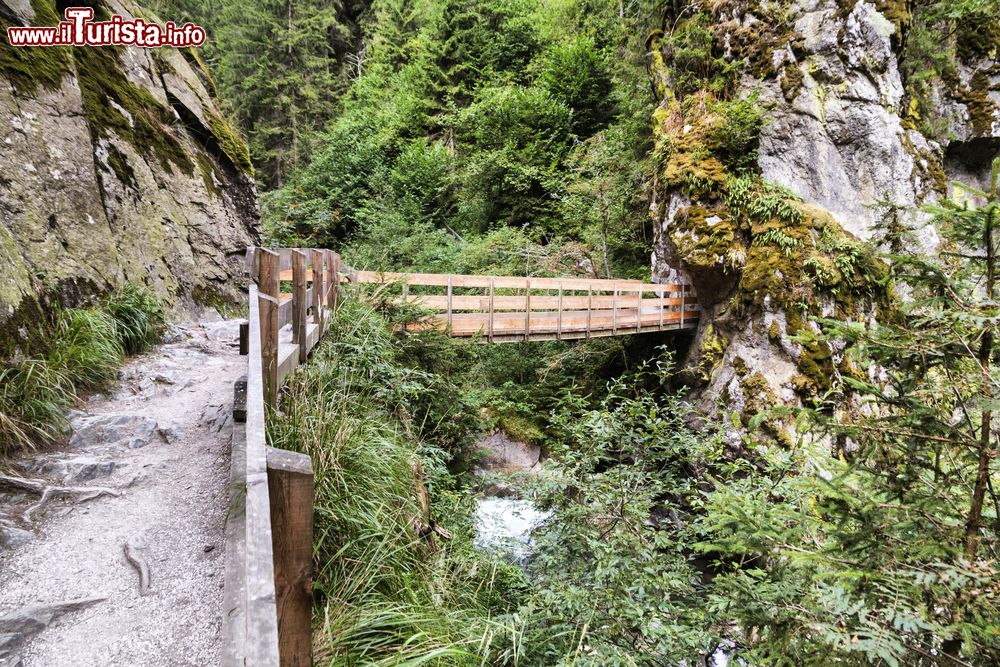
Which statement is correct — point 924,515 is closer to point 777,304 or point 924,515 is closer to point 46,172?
point 46,172

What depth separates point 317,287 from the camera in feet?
15.0

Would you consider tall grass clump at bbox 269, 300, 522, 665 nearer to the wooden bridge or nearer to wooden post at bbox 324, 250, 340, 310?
the wooden bridge

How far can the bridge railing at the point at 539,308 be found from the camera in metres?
7.34

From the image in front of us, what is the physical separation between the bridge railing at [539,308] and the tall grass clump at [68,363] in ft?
9.16

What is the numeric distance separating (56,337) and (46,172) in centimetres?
200

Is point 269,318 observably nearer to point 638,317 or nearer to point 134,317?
point 134,317

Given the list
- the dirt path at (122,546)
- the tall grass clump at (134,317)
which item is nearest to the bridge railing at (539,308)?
the tall grass clump at (134,317)

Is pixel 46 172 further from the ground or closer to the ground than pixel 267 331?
further from the ground

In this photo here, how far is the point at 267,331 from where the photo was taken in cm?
250

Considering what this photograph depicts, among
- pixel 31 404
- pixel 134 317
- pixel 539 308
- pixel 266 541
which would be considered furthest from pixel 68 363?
pixel 539 308

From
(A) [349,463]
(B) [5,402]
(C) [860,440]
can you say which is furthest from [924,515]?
(B) [5,402]

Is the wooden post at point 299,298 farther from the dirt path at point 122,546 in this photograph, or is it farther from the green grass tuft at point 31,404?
the green grass tuft at point 31,404

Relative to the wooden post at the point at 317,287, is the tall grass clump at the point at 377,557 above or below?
below

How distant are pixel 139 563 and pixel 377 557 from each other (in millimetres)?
1177
